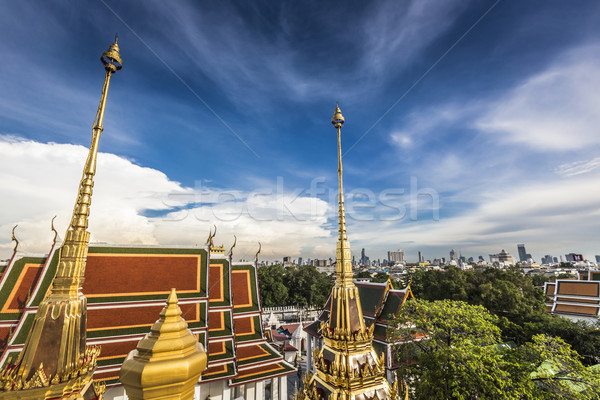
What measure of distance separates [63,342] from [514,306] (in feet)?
131

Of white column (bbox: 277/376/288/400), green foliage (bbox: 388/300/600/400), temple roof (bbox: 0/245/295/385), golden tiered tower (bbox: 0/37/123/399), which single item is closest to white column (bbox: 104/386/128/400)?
temple roof (bbox: 0/245/295/385)

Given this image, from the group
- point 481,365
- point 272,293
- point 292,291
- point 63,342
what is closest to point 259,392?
point 481,365

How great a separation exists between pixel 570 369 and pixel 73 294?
17.2 m

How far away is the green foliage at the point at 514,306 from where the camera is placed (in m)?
21.4

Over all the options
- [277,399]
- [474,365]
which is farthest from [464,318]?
[277,399]

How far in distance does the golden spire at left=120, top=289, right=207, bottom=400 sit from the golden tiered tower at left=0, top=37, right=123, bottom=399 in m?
2.41

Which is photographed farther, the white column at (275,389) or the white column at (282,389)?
the white column at (275,389)

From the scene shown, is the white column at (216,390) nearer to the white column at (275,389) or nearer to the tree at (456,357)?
the white column at (275,389)

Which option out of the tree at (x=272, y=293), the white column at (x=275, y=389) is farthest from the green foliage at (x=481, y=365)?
the tree at (x=272, y=293)

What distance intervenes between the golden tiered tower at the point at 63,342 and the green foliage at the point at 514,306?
980 inches

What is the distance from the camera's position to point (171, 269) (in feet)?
53.1

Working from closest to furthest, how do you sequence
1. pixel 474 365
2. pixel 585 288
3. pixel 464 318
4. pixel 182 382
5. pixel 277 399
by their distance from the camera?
pixel 182 382
pixel 474 365
pixel 464 318
pixel 277 399
pixel 585 288

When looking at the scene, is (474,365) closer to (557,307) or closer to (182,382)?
(182,382)

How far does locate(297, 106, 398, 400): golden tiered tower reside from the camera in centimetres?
425
